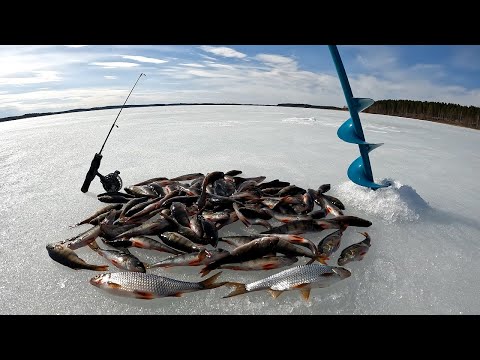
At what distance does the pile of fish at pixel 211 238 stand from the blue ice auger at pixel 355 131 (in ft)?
1.85

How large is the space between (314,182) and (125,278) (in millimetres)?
3854

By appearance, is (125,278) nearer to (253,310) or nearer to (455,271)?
(253,310)

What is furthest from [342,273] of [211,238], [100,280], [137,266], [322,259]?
[100,280]

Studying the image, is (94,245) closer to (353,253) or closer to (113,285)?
(113,285)

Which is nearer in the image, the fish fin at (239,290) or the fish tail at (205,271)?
the fish fin at (239,290)

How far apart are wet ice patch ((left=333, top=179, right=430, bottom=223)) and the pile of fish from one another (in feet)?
1.28

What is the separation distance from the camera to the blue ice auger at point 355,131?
3999mm

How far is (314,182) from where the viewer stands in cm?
534

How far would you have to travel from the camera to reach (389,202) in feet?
13.2

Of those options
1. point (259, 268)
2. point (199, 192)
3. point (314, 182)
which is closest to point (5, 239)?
point (199, 192)

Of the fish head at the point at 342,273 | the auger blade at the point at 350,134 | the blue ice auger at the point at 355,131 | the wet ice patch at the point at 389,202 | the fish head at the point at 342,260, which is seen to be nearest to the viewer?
the fish head at the point at 342,273

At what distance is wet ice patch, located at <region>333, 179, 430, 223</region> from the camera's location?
3855 mm

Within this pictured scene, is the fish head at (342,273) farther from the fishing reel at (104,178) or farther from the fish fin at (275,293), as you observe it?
the fishing reel at (104,178)

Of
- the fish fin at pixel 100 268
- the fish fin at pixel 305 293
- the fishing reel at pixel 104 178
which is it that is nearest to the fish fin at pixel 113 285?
the fish fin at pixel 100 268
